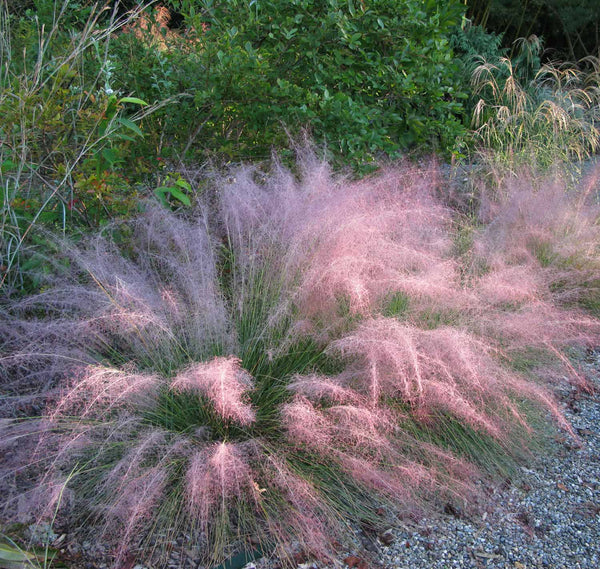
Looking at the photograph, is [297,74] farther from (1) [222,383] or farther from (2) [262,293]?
(1) [222,383]

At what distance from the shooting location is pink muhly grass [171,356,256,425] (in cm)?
183

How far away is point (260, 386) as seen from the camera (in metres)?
2.30

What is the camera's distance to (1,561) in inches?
68.2

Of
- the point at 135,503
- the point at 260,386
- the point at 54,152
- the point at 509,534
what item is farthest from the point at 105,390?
the point at 54,152

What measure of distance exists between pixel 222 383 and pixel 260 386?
51 cm

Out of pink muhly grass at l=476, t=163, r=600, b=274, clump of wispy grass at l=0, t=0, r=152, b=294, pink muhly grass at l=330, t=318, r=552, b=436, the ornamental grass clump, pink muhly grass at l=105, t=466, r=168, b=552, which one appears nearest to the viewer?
pink muhly grass at l=105, t=466, r=168, b=552

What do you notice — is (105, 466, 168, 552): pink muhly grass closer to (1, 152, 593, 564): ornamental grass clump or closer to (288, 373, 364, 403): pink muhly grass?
(1, 152, 593, 564): ornamental grass clump

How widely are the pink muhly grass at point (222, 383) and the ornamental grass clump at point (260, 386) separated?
0.5 inches

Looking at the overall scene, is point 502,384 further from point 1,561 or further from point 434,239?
point 1,561

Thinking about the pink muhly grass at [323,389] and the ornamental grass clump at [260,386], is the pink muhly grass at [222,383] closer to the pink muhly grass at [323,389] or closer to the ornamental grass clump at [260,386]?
the ornamental grass clump at [260,386]

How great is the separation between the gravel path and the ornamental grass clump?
126mm

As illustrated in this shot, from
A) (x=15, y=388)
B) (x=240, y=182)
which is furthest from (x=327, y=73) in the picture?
(x=15, y=388)

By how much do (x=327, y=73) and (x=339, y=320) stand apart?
6.73ft

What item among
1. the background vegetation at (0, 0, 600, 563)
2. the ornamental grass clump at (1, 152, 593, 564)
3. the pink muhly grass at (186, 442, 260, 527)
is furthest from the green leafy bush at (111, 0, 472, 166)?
the pink muhly grass at (186, 442, 260, 527)
